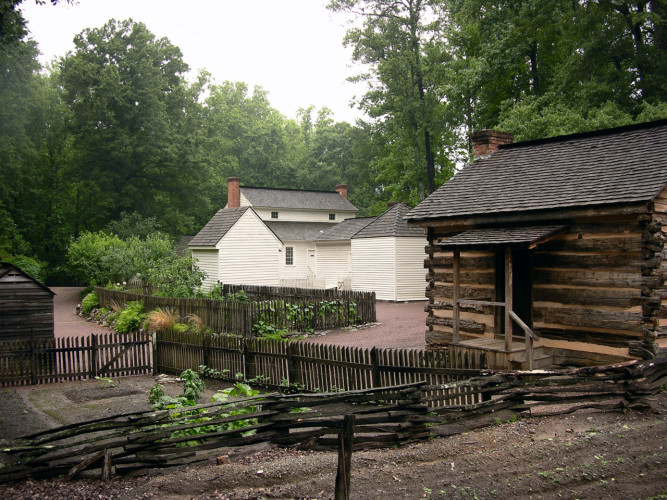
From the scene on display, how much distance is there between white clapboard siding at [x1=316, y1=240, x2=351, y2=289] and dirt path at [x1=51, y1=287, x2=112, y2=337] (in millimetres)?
16240

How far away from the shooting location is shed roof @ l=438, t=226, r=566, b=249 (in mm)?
11511

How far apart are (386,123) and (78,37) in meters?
27.7

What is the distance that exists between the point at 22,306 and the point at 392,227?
63.4 ft

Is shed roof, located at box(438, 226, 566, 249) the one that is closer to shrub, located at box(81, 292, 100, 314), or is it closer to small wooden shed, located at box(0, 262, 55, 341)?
small wooden shed, located at box(0, 262, 55, 341)

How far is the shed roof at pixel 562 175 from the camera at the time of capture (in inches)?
454

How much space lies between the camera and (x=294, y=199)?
48.2 meters

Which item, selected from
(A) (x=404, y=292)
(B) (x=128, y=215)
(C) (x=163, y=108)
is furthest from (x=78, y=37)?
(A) (x=404, y=292)

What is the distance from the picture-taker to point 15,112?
136 feet

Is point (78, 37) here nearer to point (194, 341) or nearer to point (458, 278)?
point (194, 341)

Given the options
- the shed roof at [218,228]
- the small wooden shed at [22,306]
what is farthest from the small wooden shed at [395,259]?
the small wooden shed at [22,306]

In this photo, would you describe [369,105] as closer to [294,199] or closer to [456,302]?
[294,199]

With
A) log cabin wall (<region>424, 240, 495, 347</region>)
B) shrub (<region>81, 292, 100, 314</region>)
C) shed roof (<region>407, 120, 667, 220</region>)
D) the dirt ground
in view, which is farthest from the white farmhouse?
the dirt ground

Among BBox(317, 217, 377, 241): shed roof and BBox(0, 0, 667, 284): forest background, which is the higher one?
BBox(0, 0, 667, 284): forest background

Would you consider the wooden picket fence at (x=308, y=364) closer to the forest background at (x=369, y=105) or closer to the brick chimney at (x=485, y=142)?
the brick chimney at (x=485, y=142)
